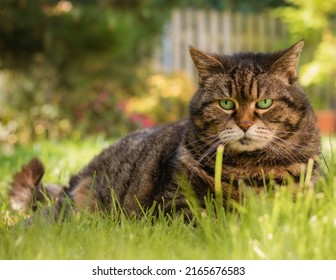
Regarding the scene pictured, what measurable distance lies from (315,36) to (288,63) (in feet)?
30.5

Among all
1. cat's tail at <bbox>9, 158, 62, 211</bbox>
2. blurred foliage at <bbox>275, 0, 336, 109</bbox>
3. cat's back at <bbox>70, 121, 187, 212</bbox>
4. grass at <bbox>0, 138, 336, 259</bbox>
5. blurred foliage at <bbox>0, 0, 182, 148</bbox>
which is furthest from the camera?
blurred foliage at <bbox>275, 0, 336, 109</bbox>

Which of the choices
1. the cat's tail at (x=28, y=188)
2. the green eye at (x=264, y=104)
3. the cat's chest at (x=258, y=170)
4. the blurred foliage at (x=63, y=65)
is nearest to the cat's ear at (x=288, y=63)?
the green eye at (x=264, y=104)

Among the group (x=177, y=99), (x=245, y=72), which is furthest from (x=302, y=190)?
(x=177, y=99)

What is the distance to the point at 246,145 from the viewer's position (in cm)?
278

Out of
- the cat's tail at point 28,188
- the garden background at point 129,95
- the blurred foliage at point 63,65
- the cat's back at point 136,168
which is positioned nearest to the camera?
the garden background at point 129,95

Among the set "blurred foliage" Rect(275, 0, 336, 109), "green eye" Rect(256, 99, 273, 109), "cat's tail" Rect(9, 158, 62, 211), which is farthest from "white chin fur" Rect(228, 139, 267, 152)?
"blurred foliage" Rect(275, 0, 336, 109)

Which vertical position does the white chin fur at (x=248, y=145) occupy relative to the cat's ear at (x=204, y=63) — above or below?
below

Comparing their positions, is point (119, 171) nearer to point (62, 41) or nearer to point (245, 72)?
point (245, 72)

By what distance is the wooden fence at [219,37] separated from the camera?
11.9m

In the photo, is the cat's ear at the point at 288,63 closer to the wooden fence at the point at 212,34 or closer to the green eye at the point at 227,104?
the green eye at the point at 227,104

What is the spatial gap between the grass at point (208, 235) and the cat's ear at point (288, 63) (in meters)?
0.52

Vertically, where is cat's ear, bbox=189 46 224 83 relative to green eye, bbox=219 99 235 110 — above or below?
above

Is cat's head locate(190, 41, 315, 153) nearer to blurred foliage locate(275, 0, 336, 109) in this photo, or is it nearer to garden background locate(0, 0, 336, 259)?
garden background locate(0, 0, 336, 259)

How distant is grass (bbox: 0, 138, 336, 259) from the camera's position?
2182mm
